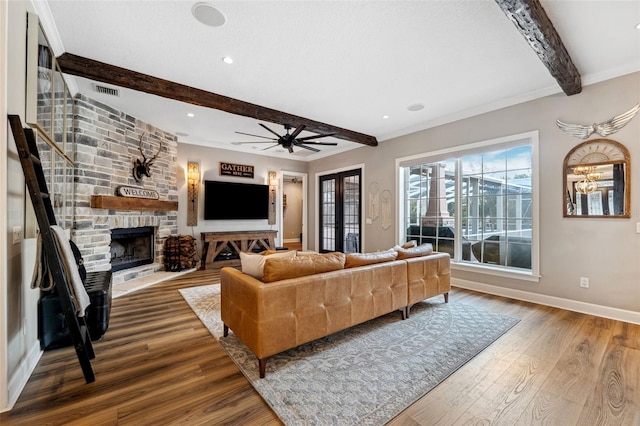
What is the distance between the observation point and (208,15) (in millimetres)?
2248

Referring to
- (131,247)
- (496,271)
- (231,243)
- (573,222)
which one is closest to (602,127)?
(573,222)

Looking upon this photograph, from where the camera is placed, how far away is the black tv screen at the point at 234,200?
6.11m

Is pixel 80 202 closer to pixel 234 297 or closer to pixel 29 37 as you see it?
pixel 29 37

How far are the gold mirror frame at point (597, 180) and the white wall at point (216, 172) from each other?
559 centimetres

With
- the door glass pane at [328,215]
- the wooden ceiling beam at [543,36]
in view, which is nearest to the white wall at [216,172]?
the door glass pane at [328,215]

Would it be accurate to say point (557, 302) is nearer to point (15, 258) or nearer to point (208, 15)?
point (208, 15)

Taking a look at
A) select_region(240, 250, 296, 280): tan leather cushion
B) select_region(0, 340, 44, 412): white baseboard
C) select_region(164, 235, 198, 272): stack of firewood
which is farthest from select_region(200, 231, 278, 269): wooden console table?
select_region(240, 250, 296, 280): tan leather cushion

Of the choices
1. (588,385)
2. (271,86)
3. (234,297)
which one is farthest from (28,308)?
(588,385)

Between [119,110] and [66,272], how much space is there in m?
3.38

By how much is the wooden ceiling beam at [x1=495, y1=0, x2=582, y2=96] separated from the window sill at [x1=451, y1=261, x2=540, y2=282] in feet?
7.76

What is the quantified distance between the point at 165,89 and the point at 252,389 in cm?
339

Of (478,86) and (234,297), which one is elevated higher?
(478,86)

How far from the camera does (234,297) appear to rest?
2332mm

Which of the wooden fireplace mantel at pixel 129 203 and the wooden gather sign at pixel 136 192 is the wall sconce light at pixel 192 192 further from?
the wooden gather sign at pixel 136 192
